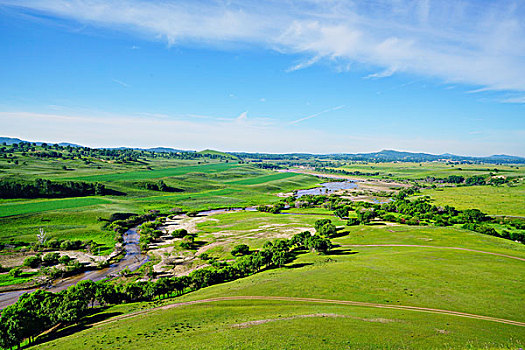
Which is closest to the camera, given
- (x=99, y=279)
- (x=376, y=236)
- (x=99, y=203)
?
(x=99, y=279)

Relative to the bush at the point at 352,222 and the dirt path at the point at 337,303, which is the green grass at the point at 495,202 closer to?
the bush at the point at 352,222

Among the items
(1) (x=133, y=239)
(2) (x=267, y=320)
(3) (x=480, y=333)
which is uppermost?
(3) (x=480, y=333)

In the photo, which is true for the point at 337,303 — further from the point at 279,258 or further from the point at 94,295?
the point at 94,295

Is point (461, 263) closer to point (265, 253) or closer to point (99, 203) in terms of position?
point (265, 253)

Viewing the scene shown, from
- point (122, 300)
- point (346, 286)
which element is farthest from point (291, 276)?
point (122, 300)

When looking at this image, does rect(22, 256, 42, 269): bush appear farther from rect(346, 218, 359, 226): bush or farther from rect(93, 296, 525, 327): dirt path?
rect(346, 218, 359, 226): bush

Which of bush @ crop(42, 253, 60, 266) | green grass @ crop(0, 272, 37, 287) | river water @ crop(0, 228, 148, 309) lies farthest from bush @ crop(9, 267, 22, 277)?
river water @ crop(0, 228, 148, 309)
